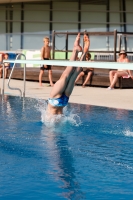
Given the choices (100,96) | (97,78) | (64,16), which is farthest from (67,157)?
(64,16)

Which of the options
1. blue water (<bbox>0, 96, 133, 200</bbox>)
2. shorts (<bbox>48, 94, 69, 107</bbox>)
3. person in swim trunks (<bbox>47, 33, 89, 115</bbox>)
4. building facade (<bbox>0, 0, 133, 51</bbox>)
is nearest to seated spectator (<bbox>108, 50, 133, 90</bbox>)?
blue water (<bbox>0, 96, 133, 200</bbox>)

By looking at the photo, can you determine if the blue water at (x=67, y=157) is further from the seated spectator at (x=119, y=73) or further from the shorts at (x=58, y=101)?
the seated spectator at (x=119, y=73)

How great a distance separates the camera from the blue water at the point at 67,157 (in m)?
4.76

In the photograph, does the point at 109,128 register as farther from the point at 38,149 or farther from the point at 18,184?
the point at 18,184

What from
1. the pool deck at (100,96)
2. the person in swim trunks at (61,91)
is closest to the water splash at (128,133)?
the person in swim trunks at (61,91)

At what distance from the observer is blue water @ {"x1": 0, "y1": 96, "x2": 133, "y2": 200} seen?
4.76 metres

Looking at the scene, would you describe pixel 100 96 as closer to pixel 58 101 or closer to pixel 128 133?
pixel 58 101

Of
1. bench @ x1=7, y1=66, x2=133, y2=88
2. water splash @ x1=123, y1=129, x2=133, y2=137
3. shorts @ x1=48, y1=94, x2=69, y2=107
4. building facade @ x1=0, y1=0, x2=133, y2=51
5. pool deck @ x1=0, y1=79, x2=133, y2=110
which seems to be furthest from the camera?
building facade @ x1=0, y1=0, x2=133, y2=51

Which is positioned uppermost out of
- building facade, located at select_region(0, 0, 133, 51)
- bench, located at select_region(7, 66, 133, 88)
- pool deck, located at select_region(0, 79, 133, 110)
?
building facade, located at select_region(0, 0, 133, 51)

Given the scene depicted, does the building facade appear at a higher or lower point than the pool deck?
higher

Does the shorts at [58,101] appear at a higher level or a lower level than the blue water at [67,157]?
higher

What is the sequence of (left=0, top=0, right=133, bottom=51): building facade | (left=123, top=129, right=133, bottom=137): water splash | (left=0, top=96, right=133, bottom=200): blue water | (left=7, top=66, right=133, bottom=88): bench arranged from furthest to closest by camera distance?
(left=0, top=0, right=133, bottom=51): building facade, (left=7, top=66, right=133, bottom=88): bench, (left=123, top=129, right=133, bottom=137): water splash, (left=0, top=96, right=133, bottom=200): blue water

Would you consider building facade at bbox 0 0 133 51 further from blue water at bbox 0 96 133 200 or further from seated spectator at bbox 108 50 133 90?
blue water at bbox 0 96 133 200

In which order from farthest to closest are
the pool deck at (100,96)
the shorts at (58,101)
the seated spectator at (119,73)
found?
the seated spectator at (119,73) → the pool deck at (100,96) → the shorts at (58,101)
